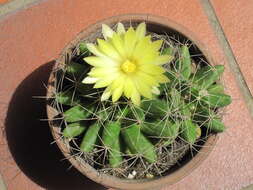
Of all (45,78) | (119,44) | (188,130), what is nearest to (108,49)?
(119,44)

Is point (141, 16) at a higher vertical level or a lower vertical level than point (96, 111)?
higher

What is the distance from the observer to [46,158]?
1.19m

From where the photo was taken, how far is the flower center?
779mm

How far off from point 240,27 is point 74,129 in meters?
0.61

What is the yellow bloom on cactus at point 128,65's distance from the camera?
2.45 ft

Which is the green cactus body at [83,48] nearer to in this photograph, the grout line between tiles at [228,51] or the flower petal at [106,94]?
the flower petal at [106,94]

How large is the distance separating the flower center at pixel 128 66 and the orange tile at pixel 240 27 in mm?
551

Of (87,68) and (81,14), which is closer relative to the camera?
(87,68)

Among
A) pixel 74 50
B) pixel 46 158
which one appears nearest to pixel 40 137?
pixel 46 158

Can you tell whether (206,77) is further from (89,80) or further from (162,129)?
(89,80)

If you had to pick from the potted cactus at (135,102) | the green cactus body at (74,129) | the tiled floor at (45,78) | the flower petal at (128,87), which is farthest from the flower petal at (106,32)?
the tiled floor at (45,78)

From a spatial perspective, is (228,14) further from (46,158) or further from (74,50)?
(46,158)

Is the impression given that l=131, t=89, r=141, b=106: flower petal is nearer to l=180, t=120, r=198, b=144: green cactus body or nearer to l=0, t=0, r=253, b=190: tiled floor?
l=180, t=120, r=198, b=144: green cactus body

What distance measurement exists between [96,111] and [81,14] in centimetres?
49
